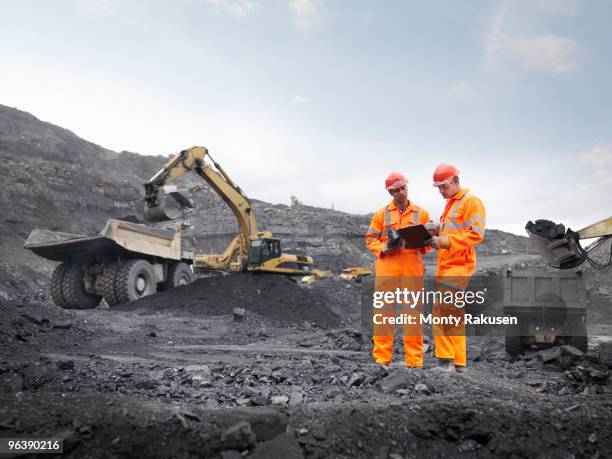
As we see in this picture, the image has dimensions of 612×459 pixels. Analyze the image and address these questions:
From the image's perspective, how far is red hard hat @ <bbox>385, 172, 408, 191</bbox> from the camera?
495cm

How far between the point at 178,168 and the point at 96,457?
1101 cm

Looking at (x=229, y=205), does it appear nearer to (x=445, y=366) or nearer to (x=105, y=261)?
(x=105, y=261)

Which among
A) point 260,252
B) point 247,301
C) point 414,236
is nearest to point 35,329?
point 414,236

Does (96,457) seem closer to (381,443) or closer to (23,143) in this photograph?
(381,443)

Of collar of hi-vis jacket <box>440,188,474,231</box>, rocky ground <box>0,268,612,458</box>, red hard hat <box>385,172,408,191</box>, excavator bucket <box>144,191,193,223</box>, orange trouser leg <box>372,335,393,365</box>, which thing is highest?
excavator bucket <box>144,191,193,223</box>

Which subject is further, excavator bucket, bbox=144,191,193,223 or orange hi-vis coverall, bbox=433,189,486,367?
excavator bucket, bbox=144,191,193,223

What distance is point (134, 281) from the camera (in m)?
13.3

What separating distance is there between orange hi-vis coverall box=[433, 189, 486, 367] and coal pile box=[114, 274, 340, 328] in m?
7.68

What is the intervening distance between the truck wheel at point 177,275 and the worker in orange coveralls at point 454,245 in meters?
11.3

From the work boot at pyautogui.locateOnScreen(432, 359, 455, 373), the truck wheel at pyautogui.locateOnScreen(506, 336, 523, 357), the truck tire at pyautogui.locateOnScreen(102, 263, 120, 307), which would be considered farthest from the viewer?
the truck tire at pyautogui.locateOnScreen(102, 263, 120, 307)

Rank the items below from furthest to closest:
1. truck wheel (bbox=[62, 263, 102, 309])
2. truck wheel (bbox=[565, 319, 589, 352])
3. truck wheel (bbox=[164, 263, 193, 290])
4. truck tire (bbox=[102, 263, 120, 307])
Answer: truck wheel (bbox=[164, 263, 193, 290])
truck wheel (bbox=[62, 263, 102, 309])
truck tire (bbox=[102, 263, 120, 307])
truck wheel (bbox=[565, 319, 589, 352])

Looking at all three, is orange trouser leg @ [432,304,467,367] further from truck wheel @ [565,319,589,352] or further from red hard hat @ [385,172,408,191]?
truck wheel @ [565,319,589,352]

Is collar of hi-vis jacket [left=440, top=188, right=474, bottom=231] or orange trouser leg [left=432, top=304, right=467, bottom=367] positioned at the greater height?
collar of hi-vis jacket [left=440, top=188, right=474, bottom=231]

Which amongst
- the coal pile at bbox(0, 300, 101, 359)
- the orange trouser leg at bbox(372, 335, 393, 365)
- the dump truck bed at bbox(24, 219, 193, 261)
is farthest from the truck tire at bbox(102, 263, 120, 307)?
the orange trouser leg at bbox(372, 335, 393, 365)
